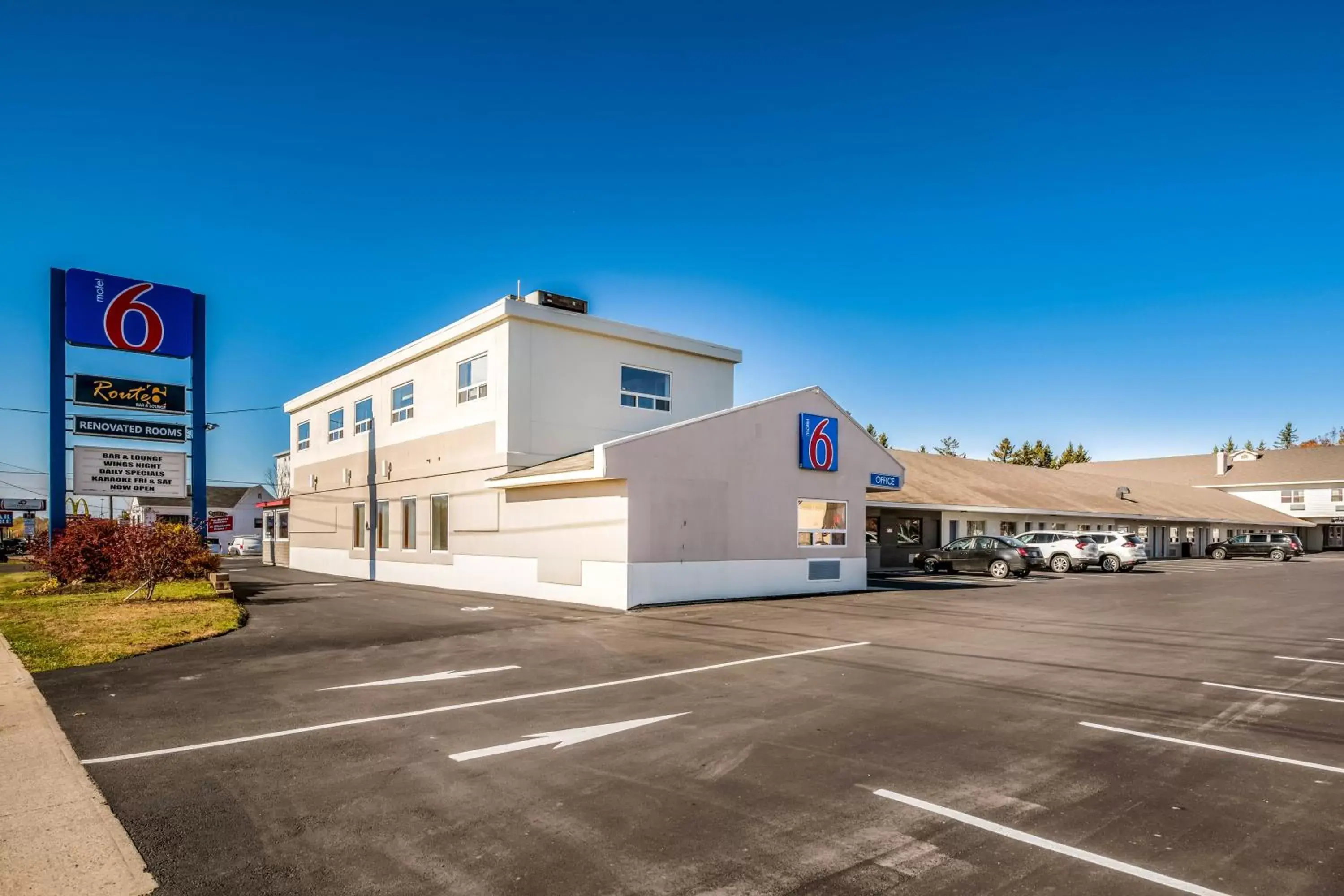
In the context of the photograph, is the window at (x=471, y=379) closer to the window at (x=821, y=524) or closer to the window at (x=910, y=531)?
the window at (x=821, y=524)

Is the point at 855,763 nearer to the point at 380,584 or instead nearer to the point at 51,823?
the point at 51,823

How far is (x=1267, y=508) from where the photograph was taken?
6003cm

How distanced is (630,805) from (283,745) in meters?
3.31

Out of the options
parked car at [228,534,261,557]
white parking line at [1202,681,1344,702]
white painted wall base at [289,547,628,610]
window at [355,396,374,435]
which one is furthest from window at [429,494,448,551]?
parked car at [228,534,261,557]

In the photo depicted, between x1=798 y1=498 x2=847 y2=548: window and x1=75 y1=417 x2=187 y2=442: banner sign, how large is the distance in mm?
19153

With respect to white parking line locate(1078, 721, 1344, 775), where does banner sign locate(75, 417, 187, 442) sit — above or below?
above

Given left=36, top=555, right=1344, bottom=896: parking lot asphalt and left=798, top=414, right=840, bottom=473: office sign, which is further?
left=798, top=414, right=840, bottom=473: office sign

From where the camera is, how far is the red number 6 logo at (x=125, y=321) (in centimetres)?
2230

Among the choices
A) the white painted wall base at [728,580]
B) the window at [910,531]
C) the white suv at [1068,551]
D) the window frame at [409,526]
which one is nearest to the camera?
the white painted wall base at [728,580]

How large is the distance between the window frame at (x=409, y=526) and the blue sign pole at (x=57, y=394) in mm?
9175


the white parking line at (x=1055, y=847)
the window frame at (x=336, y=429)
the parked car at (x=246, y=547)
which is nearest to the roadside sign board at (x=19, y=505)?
the parked car at (x=246, y=547)

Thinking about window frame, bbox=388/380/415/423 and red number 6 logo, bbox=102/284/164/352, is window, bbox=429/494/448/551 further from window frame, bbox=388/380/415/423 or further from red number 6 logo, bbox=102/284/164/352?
red number 6 logo, bbox=102/284/164/352

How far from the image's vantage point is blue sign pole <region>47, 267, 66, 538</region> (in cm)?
2153

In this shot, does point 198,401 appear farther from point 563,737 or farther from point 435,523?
point 563,737
